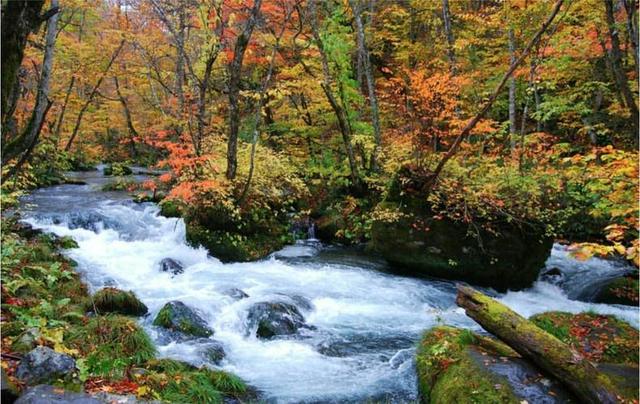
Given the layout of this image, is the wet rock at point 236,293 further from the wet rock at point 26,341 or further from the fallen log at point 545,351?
the fallen log at point 545,351

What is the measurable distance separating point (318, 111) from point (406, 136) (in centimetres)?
361

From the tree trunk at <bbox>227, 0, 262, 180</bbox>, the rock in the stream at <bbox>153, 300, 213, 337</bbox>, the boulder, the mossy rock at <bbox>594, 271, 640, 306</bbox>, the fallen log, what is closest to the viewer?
the fallen log

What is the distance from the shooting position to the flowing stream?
6.69 metres

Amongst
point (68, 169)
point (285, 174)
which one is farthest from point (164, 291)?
point (68, 169)

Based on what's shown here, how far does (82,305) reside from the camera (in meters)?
7.58

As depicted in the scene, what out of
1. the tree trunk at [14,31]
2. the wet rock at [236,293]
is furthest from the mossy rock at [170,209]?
the tree trunk at [14,31]

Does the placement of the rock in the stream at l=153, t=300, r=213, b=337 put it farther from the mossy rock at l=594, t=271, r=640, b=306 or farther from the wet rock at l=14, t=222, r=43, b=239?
the mossy rock at l=594, t=271, r=640, b=306

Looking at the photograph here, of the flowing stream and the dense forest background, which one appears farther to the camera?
the dense forest background

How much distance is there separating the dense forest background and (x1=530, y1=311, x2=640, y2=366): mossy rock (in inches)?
59.6

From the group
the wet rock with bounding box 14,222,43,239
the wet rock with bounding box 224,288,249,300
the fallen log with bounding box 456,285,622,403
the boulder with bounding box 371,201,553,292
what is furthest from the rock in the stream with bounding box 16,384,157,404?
the boulder with bounding box 371,201,553,292

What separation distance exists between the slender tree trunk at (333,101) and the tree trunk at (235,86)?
8.02 feet

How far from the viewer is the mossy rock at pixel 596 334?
6.63 meters

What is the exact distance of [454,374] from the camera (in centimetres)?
560

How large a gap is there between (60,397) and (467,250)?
9153mm
